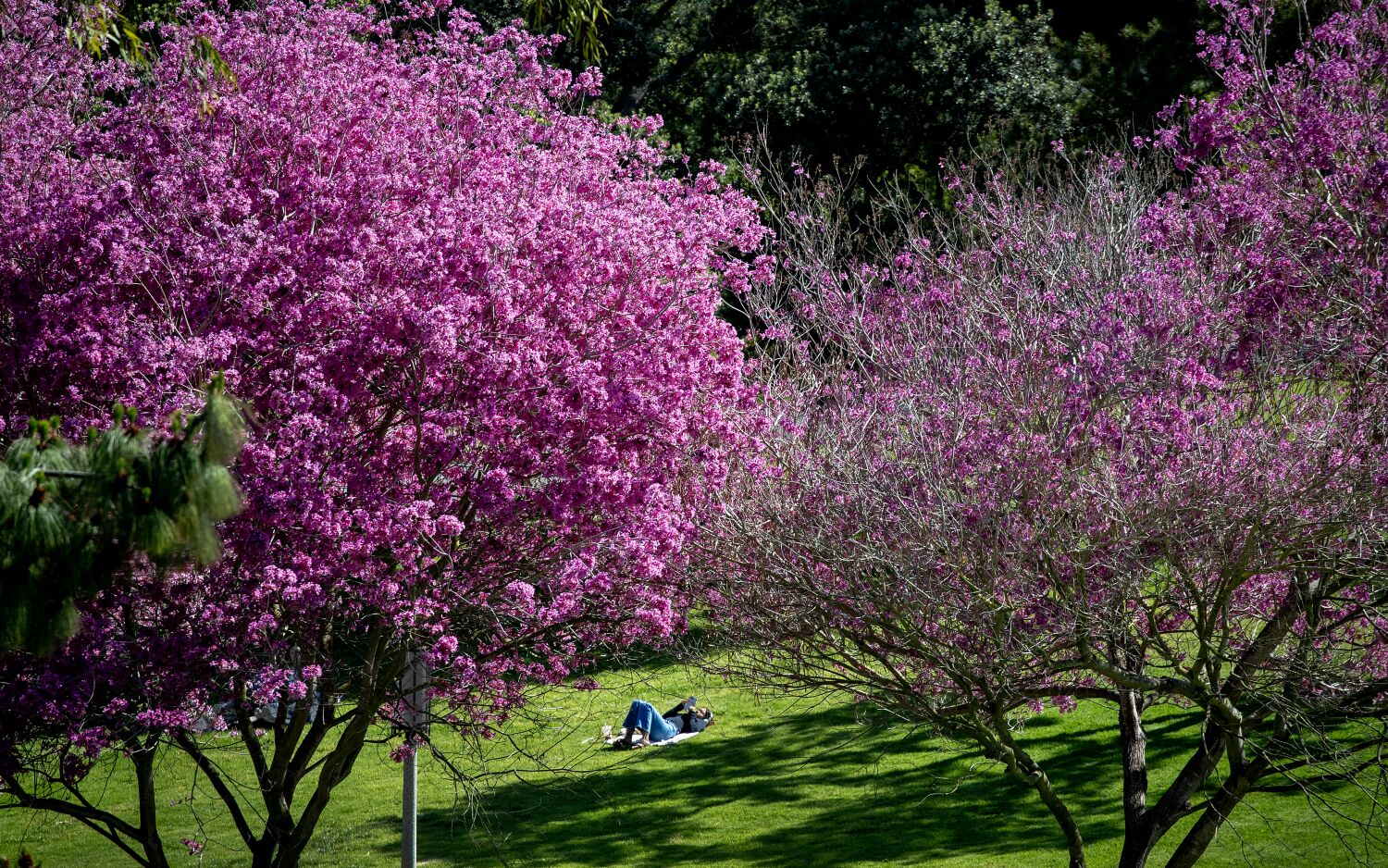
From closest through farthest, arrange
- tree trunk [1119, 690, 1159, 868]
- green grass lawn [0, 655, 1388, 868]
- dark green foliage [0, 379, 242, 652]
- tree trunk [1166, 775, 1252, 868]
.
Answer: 1. dark green foliage [0, 379, 242, 652]
2. tree trunk [1166, 775, 1252, 868]
3. tree trunk [1119, 690, 1159, 868]
4. green grass lawn [0, 655, 1388, 868]

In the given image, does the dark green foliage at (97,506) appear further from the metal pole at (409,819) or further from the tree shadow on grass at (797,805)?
the tree shadow on grass at (797,805)

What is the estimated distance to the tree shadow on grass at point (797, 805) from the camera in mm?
11109

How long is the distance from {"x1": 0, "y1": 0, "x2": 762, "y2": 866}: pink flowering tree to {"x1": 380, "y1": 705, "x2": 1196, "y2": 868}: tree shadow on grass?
424 cm

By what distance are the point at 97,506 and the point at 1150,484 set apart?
4.62m

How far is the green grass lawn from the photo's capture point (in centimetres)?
1088

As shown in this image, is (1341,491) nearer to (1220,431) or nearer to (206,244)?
(1220,431)

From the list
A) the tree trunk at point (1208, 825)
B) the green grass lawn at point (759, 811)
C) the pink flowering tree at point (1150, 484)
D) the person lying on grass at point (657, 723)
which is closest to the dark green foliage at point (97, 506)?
the pink flowering tree at point (1150, 484)

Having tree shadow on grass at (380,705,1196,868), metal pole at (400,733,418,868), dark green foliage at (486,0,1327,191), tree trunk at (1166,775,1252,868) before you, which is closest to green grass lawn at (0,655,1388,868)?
tree shadow on grass at (380,705,1196,868)

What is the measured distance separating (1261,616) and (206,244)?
5.87 m

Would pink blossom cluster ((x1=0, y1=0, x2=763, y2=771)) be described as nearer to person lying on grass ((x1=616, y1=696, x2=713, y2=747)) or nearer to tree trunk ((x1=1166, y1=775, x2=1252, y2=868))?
tree trunk ((x1=1166, y1=775, x2=1252, y2=868))

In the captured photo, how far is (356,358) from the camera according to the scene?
6.25m

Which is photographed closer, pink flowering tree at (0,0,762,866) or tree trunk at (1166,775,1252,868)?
pink flowering tree at (0,0,762,866)

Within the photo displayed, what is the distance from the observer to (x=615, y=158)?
26.5 feet

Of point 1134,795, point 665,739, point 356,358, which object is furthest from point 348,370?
point 665,739
